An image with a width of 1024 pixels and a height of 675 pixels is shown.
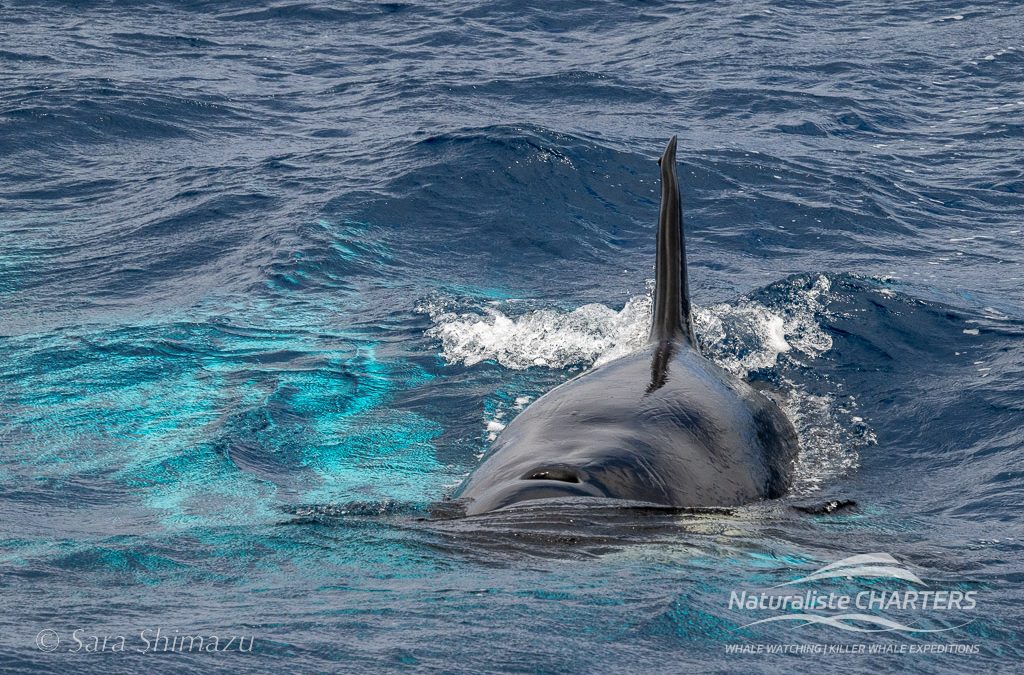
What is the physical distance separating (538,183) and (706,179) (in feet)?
8.01

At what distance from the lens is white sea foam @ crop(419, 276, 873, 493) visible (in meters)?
10.7

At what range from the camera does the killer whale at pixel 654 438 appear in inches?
264

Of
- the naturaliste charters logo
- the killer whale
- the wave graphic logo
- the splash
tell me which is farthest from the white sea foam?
the naturaliste charters logo

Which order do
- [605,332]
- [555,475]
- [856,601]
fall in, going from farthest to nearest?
[605,332] → [555,475] → [856,601]

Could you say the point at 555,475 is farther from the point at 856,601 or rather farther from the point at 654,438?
the point at 856,601

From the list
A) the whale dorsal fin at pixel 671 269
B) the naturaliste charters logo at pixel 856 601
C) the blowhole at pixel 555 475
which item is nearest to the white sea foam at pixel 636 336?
the whale dorsal fin at pixel 671 269

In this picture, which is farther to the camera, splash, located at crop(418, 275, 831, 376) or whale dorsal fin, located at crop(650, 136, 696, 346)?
splash, located at crop(418, 275, 831, 376)

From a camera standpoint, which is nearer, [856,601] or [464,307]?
[856,601]

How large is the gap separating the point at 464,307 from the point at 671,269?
3700 mm

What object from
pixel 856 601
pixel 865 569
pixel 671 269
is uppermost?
pixel 671 269

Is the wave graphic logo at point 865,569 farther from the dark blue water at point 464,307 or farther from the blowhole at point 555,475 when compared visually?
the blowhole at point 555,475

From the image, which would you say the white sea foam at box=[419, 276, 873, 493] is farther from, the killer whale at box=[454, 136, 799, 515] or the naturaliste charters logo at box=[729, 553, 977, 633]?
the naturaliste charters logo at box=[729, 553, 977, 633]

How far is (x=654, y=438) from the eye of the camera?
7332 mm

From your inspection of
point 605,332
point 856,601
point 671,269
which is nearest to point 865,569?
point 856,601
